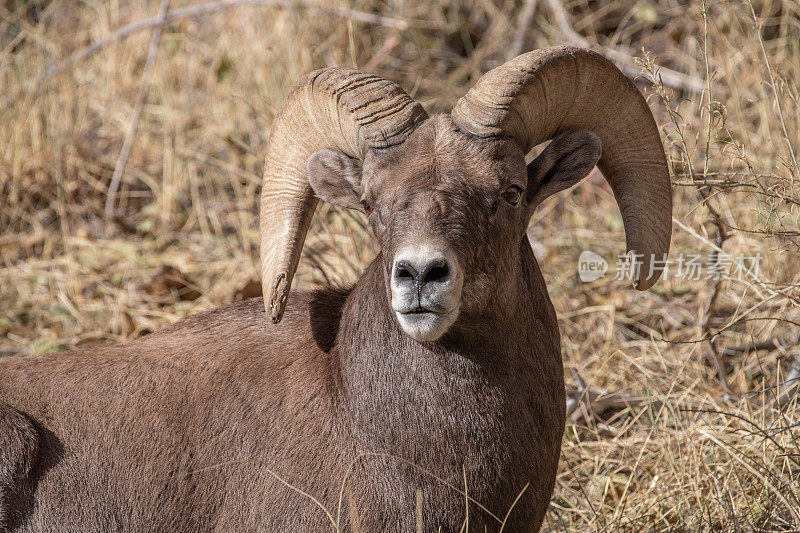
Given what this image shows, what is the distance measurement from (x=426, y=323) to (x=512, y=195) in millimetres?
871

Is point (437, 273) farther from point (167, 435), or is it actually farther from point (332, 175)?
point (167, 435)

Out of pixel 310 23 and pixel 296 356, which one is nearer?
pixel 296 356

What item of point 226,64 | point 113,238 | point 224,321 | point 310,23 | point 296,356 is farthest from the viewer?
point 226,64

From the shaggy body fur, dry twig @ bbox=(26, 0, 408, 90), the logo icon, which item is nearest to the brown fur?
the shaggy body fur

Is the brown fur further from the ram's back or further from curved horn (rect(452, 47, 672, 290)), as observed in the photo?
curved horn (rect(452, 47, 672, 290))

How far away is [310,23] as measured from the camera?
10914 millimetres

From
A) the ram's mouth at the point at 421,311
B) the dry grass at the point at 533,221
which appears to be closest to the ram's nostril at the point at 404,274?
the ram's mouth at the point at 421,311

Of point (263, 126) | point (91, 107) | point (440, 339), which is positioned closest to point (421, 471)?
point (440, 339)

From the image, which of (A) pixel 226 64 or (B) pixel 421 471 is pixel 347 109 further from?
(A) pixel 226 64

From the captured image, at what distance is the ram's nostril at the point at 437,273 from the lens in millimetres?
3646

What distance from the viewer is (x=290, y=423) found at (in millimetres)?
4465

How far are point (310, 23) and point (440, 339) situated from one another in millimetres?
7709

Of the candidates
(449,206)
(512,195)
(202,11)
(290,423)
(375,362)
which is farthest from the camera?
(202,11)

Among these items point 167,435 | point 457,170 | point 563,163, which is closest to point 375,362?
point 457,170
